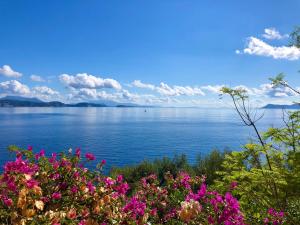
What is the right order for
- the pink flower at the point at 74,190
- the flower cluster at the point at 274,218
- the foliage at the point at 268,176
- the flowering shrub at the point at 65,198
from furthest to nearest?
1. the foliage at the point at 268,176
2. the flower cluster at the point at 274,218
3. the pink flower at the point at 74,190
4. the flowering shrub at the point at 65,198

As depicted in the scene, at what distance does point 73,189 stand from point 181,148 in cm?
8230

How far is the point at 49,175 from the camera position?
4512 mm

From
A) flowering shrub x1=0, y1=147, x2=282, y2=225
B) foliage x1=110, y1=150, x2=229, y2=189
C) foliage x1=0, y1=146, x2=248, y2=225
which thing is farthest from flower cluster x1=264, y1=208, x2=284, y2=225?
foliage x1=110, y1=150, x2=229, y2=189

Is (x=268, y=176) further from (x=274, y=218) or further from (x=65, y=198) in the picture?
(x=65, y=198)

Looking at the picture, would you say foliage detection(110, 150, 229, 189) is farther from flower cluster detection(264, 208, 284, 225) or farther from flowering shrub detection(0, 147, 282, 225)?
flowering shrub detection(0, 147, 282, 225)

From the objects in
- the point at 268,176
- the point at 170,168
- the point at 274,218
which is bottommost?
the point at 170,168

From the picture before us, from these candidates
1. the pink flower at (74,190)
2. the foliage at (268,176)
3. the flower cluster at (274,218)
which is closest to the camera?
the pink flower at (74,190)

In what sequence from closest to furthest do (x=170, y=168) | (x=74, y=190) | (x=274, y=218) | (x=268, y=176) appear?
(x=74, y=190) → (x=274, y=218) → (x=268, y=176) → (x=170, y=168)

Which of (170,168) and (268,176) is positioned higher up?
(268,176)

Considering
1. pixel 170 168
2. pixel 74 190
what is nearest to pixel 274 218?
pixel 74 190

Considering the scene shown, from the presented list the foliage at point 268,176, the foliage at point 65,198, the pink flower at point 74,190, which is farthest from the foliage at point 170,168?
the pink flower at point 74,190

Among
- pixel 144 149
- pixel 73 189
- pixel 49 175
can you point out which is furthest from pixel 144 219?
pixel 144 149

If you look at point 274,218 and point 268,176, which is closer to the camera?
point 274,218

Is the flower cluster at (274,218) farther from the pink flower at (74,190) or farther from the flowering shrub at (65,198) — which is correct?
the pink flower at (74,190)
